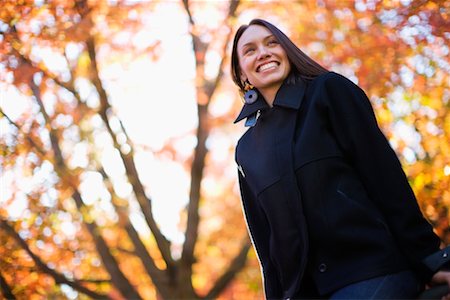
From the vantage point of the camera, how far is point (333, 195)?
7.38 ft

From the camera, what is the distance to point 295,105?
245 centimetres

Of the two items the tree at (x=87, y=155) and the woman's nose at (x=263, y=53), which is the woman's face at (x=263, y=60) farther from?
the tree at (x=87, y=155)

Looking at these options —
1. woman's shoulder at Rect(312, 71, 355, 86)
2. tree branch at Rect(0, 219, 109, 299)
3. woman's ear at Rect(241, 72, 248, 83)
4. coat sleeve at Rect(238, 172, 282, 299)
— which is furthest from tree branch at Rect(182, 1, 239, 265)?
woman's shoulder at Rect(312, 71, 355, 86)

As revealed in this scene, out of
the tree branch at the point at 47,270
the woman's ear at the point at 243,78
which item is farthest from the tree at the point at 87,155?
the woman's ear at the point at 243,78

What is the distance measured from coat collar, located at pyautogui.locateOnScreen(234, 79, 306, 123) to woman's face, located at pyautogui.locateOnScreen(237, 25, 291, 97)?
6cm

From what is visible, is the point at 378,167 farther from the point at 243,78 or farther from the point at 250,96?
the point at 243,78

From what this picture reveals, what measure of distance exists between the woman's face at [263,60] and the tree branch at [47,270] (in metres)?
3.50

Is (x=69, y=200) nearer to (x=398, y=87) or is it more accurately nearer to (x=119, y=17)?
(x=119, y=17)

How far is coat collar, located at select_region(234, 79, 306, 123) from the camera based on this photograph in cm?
246

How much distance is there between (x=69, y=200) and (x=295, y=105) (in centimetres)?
410

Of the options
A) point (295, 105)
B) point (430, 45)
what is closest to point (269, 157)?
point (295, 105)

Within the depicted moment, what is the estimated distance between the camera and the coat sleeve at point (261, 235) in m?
2.55

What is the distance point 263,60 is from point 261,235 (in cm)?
77

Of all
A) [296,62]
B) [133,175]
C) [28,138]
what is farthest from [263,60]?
[133,175]
